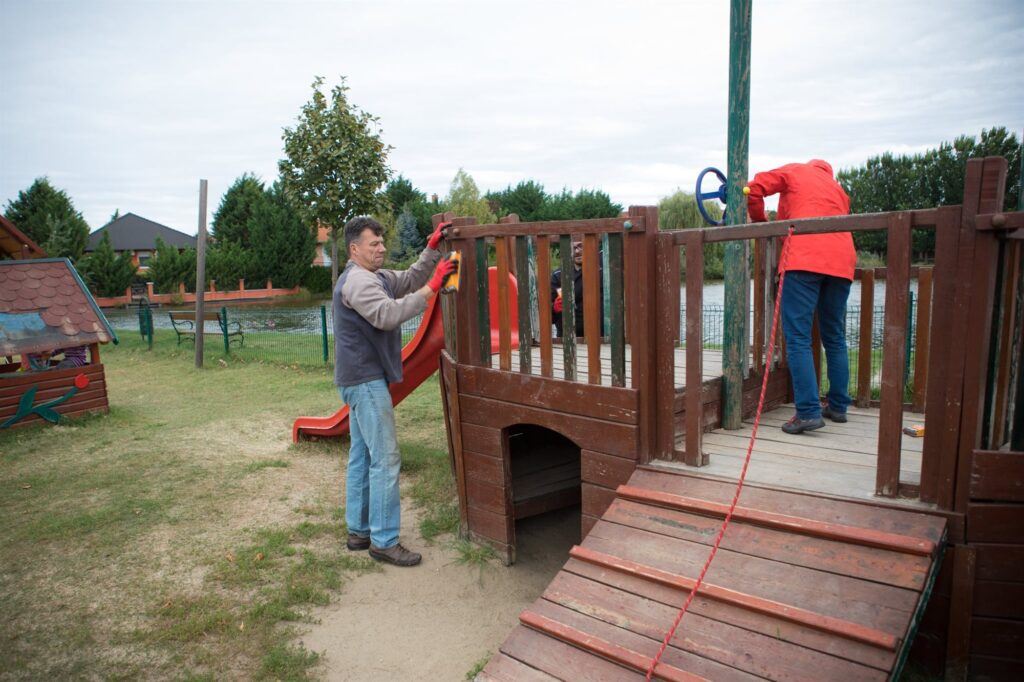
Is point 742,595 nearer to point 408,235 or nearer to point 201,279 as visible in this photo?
point 201,279

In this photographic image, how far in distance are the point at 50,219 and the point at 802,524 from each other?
45730 mm

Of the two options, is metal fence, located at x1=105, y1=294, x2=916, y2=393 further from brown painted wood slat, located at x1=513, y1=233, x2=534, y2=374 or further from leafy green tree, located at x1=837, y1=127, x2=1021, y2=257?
leafy green tree, located at x1=837, y1=127, x2=1021, y2=257

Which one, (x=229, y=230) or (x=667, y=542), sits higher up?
(x=229, y=230)

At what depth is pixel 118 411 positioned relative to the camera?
30.1ft

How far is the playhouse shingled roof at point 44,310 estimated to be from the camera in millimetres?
8148

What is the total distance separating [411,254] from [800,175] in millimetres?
45045

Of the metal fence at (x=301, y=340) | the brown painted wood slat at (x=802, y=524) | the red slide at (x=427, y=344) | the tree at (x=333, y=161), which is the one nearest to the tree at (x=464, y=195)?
the metal fence at (x=301, y=340)

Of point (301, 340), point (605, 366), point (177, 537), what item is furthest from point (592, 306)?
point (301, 340)

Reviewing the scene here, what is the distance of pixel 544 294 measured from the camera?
4.20 meters

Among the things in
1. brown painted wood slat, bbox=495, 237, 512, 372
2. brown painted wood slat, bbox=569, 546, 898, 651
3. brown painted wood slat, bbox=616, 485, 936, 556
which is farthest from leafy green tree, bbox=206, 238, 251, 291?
brown painted wood slat, bbox=569, 546, 898, 651

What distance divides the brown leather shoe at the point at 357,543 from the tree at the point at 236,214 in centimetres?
5096

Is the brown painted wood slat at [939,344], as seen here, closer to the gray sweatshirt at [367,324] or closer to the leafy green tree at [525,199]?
the gray sweatshirt at [367,324]

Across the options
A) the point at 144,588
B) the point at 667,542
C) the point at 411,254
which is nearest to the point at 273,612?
the point at 144,588

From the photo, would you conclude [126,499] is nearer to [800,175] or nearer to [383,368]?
[383,368]
